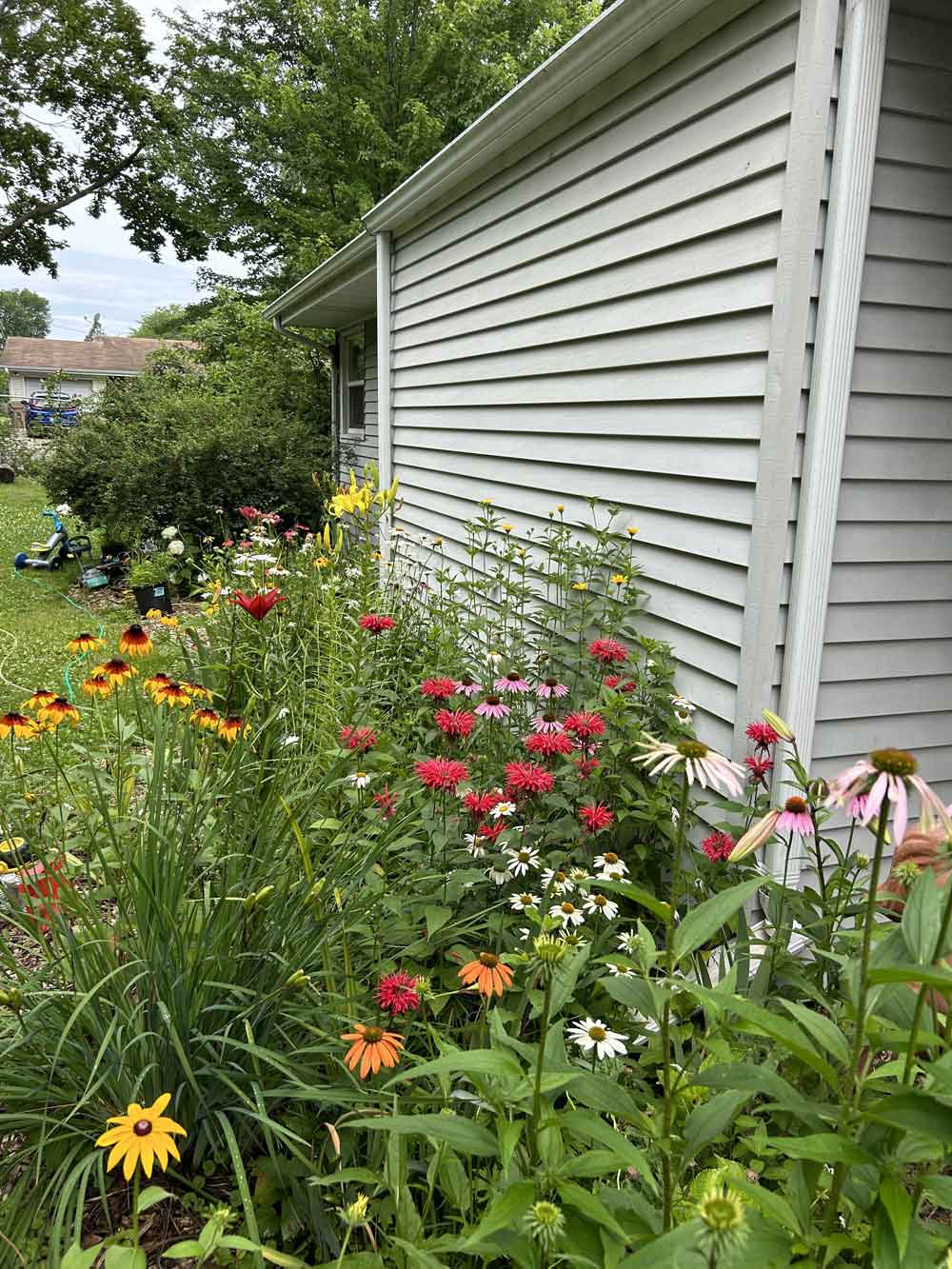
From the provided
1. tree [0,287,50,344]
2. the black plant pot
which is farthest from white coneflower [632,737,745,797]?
tree [0,287,50,344]

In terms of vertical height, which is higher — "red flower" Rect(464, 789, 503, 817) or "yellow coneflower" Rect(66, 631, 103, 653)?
"yellow coneflower" Rect(66, 631, 103, 653)

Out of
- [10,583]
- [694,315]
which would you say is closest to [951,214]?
[694,315]

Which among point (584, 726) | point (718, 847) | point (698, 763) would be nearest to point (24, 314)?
point (584, 726)

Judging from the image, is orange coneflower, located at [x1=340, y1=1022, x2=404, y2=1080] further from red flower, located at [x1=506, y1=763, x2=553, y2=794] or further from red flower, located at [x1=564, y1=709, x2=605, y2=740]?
red flower, located at [x1=564, y1=709, x2=605, y2=740]

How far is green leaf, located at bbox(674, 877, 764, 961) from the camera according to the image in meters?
0.86

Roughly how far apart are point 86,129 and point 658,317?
19.1 meters

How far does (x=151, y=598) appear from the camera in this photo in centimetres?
684

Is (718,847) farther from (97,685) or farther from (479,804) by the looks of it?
(97,685)

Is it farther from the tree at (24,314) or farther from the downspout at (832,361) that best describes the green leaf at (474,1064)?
the tree at (24,314)

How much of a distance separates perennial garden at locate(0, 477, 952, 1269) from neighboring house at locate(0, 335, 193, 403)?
43.2 meters

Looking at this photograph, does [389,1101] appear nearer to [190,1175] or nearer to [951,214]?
[190,1175]

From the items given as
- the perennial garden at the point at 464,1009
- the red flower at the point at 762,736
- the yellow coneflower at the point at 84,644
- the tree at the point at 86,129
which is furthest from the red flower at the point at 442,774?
the tree at the point at 86,129

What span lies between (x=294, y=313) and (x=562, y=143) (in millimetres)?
6715

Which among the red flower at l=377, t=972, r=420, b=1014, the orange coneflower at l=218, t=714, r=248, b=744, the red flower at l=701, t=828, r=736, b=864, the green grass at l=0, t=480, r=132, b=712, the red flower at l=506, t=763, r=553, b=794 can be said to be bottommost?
the green grass at l=0, t=480, r=132, b=712
